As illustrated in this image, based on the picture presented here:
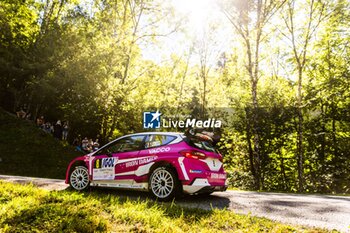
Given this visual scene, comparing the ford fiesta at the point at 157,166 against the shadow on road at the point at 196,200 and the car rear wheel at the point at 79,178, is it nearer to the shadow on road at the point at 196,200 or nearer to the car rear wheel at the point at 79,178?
the car rear wheel at the point at 79,178

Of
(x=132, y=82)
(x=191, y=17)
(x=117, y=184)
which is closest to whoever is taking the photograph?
(x=117, y=184)

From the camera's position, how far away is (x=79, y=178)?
851 cm

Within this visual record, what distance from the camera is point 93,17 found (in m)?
27.4

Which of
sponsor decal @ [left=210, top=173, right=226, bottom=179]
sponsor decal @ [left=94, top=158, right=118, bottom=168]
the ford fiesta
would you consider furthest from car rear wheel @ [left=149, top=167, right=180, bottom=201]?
sponsor decal @ [left=94, top=158, right=118, bottom=168]

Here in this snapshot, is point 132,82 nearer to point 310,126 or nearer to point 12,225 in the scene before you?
point 310,126

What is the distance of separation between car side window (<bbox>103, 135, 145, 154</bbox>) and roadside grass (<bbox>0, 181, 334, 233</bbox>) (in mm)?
1729

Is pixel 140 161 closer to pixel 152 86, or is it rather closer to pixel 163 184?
pixel 163 184

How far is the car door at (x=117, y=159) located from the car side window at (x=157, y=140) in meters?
0.20

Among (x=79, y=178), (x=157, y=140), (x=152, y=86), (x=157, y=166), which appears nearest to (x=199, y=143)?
(x=157, y=140)

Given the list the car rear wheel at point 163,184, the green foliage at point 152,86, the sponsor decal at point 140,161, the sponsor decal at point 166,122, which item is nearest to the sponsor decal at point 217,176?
the car rear wheel at point 163,184

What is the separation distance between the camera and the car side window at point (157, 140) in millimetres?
7411

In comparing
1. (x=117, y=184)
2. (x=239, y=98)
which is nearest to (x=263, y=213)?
(x=117, y=184)

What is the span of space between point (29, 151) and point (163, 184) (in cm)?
1586

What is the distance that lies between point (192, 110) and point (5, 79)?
21201mm
